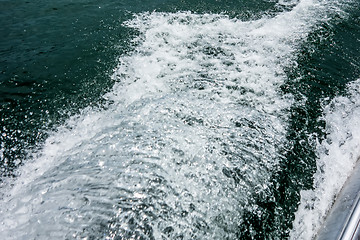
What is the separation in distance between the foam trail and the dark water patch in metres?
0.11

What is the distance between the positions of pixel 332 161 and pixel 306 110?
45.6 inches

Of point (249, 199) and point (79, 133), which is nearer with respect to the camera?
point (249, 199)

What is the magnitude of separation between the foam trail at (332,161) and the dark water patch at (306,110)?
0.11 metres

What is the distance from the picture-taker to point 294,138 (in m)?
3.70

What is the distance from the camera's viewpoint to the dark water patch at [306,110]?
2.81m

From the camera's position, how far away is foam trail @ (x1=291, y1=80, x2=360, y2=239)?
2.77m

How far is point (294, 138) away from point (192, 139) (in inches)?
73.0

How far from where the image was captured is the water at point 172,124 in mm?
2727

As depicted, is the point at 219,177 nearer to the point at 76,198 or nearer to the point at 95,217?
the point at 95,217

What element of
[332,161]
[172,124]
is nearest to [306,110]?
[332,161]

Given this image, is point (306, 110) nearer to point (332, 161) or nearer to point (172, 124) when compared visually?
point (332, 161)

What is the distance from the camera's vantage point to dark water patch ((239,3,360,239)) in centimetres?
281

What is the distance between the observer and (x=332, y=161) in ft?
11.2

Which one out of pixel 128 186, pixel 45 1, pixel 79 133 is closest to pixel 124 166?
pixel 128 186
